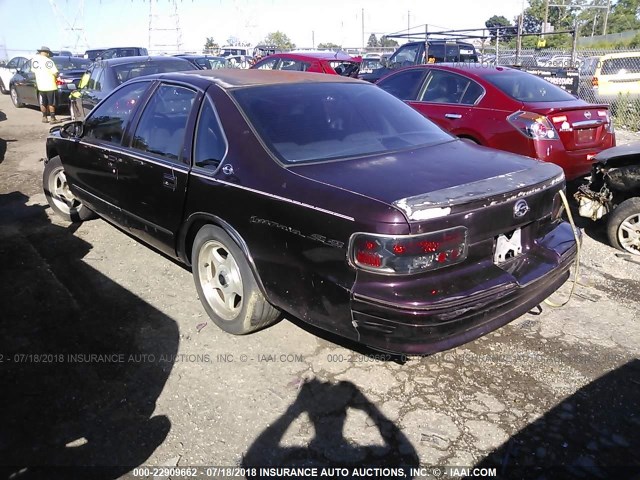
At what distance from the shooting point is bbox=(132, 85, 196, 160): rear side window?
368 centimetres

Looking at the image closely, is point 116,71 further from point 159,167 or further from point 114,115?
point 159,167

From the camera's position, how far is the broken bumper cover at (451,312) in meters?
2.45

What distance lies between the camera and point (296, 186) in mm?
2752

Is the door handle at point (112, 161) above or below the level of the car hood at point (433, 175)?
below

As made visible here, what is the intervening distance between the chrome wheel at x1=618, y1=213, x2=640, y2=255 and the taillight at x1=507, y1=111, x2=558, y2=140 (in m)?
1.31

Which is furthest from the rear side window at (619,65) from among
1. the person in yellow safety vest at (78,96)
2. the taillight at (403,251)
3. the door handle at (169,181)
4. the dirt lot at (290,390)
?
the taillight at (403,251)

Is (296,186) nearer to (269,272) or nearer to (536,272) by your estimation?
(269,272)

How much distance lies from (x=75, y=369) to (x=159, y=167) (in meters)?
1.45

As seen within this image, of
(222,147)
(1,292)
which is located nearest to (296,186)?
(222,147)

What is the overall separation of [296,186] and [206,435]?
1.34m

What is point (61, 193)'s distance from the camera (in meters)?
5.82

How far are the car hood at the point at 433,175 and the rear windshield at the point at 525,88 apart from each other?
3.26 m

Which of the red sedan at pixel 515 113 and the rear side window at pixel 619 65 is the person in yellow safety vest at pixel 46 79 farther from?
the rear side window at pixel 619 65

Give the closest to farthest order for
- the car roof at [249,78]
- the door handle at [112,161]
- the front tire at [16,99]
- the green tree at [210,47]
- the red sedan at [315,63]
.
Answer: the car roof at [249,78]
the door handle at [112,161]
the red sedan at [315,63]
the front tire at [16,99]
the green tree at [210,47]
